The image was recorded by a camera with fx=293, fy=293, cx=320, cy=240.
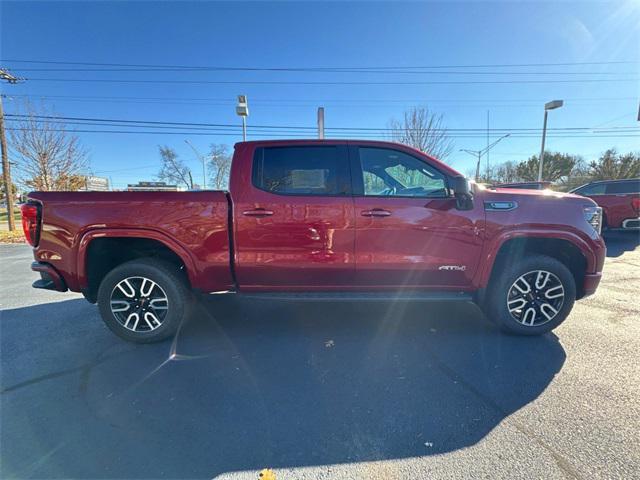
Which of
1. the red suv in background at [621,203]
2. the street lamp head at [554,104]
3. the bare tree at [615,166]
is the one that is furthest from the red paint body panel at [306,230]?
the bare tree at [615,166]

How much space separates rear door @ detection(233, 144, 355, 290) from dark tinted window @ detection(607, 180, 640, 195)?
11074 millimetres

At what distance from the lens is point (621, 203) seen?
28.6 feet

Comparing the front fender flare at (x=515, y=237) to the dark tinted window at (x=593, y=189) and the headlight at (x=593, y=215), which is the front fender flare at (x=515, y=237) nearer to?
the headlight at (x=593, y=215)

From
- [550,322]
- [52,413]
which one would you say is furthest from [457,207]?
[52,413]

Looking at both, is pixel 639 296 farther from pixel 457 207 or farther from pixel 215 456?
pixel 215 456

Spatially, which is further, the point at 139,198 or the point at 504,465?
the point at 139,198

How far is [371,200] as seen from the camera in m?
2.97

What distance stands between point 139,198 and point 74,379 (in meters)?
1.71

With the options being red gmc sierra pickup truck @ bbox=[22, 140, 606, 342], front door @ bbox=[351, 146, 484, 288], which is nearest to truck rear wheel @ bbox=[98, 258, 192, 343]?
red gmc sierra pickup truck @ bbox=[22, 140, 606, 342]

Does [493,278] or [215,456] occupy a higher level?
[493,278]

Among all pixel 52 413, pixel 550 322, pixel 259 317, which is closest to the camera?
pixel 52 413

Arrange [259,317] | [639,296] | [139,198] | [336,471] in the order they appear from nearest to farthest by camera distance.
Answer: [336,471] → [139,198] → [259,317] → [639,296]

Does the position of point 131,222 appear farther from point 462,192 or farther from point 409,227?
point 462,192

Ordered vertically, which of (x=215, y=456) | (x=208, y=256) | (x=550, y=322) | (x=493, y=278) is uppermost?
(x=208, y=256)
